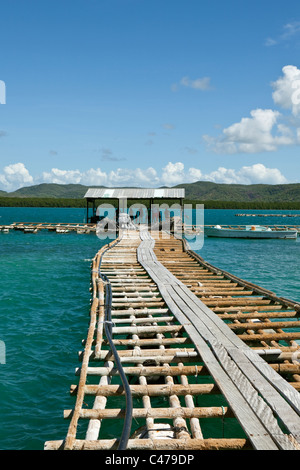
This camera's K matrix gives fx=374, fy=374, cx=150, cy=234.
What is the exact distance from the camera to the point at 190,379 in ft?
28.4

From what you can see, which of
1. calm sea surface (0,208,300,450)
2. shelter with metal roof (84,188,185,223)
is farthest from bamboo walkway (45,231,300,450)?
shelter with metal roof (84,188,185,223)

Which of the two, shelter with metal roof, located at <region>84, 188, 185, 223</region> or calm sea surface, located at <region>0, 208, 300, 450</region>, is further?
shelter with metal roof, located at <region>84, 188, 185, 223</region>

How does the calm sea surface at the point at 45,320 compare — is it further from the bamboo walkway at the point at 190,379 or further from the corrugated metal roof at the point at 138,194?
the corrugated metal roof at the point at 138,194

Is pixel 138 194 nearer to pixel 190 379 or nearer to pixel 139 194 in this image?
pixel 139 194

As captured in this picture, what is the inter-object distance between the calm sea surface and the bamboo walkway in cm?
90

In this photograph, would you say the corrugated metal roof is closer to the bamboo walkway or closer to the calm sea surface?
the calm sea surface

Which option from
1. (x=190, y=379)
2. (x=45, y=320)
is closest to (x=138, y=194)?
(x=45, y=320)

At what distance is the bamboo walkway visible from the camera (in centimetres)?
446

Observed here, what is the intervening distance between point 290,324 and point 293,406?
4.24 m

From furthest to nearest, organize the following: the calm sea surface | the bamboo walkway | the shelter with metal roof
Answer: the shelter with metal roof → the calm sea surface → the bamboo walkway

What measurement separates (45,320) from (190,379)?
21.2 feet

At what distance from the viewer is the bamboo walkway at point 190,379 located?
4465 mm
